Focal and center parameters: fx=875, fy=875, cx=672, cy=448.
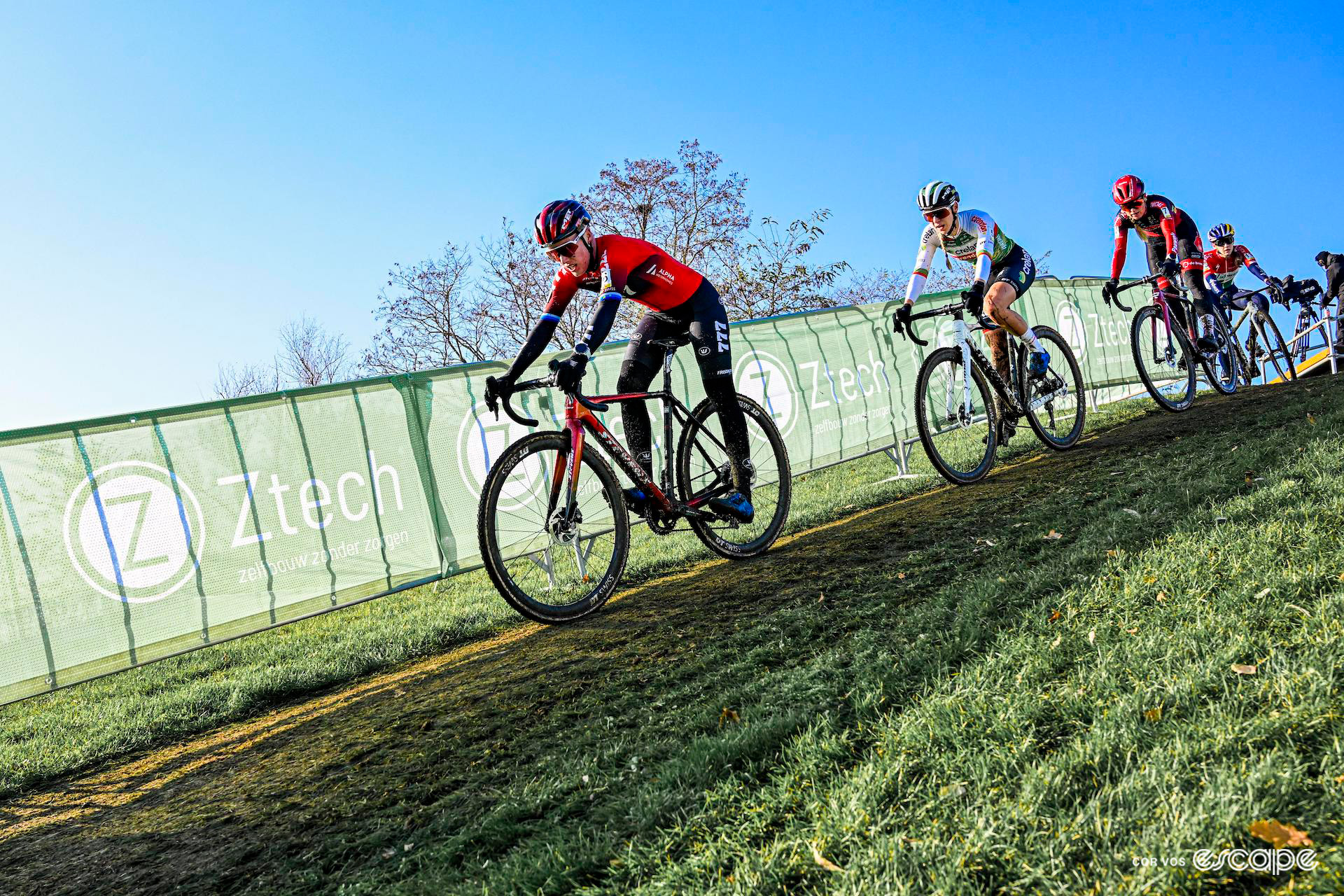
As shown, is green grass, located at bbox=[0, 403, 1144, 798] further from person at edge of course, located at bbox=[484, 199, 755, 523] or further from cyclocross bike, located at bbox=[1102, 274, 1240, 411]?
cyclocross bike, located at bbox=[1102, 274, 1240, 411]

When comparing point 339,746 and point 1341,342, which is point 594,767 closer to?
point 339,746

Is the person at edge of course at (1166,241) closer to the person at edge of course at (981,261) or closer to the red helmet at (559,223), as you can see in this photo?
the person at edge of course at (981,261)

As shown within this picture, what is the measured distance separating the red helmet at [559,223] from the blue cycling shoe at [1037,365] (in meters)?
5.13

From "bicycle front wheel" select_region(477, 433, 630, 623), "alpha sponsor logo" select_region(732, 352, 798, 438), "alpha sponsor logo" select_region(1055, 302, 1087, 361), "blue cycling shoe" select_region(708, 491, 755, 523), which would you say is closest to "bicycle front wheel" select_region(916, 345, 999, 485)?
"alpha sponsor logo" select_region(732, 352, 798, 438)

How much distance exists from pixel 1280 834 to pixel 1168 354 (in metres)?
9.73

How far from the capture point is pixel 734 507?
→ 6094 millimetres

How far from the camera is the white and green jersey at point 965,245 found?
7.80 meters

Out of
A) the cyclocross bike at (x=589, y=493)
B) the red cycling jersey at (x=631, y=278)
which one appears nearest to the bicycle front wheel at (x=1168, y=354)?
the cyclocross bike at (x=589, y=493)

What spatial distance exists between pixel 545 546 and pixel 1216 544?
12.7 ft

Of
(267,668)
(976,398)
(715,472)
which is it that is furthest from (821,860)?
(976,398)

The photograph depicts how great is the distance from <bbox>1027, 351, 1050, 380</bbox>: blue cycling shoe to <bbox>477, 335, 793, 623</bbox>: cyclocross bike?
10.7 ft

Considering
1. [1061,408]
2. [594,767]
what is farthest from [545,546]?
[1061,408]

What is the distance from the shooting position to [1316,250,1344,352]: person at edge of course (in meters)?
16.2

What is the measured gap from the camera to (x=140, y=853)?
3.26 m
